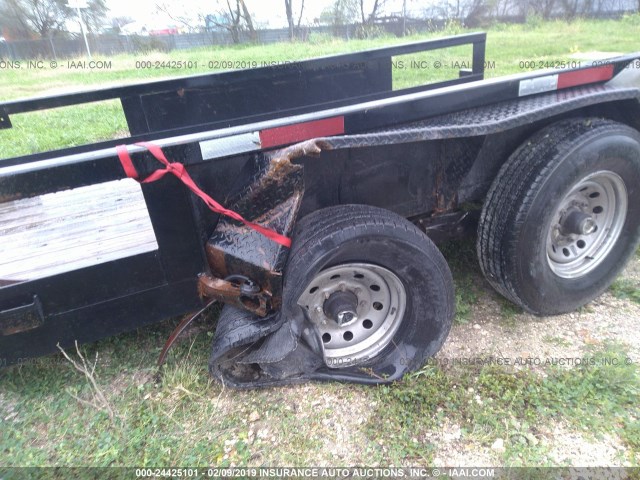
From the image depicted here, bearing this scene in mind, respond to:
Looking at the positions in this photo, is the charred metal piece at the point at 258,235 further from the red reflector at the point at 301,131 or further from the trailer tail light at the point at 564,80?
the trailer tail light at the point at 564,80

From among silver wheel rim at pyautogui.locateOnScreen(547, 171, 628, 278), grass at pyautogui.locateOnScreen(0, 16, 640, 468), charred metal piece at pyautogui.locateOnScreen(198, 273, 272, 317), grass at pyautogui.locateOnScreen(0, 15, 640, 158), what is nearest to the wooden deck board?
charred metal piece at pyautogui.locateOnScreen(198, 273, 272, 317)

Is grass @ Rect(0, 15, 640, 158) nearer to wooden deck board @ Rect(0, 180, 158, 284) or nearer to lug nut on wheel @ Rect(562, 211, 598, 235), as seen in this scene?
wooden deck board @ Rect(0, 180, 158, 284)

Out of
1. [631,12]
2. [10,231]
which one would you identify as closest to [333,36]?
[631,12]

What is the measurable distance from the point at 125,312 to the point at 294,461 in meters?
0.94

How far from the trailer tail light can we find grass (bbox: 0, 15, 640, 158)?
3861mm

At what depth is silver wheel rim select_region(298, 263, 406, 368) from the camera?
224 cm

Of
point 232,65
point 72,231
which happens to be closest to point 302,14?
point 232,65

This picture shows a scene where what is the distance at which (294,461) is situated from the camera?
2.04 metres

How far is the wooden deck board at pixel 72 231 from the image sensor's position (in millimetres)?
2305

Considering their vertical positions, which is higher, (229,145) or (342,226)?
(229,145)

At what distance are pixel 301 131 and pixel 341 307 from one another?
79 centimetres

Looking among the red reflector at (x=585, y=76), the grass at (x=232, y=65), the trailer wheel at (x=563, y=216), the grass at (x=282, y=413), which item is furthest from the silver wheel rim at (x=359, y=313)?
the grass at (x=232, y=65)

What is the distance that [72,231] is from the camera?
279cm

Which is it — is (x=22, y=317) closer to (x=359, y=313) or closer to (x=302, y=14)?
(x=359, y=313)
